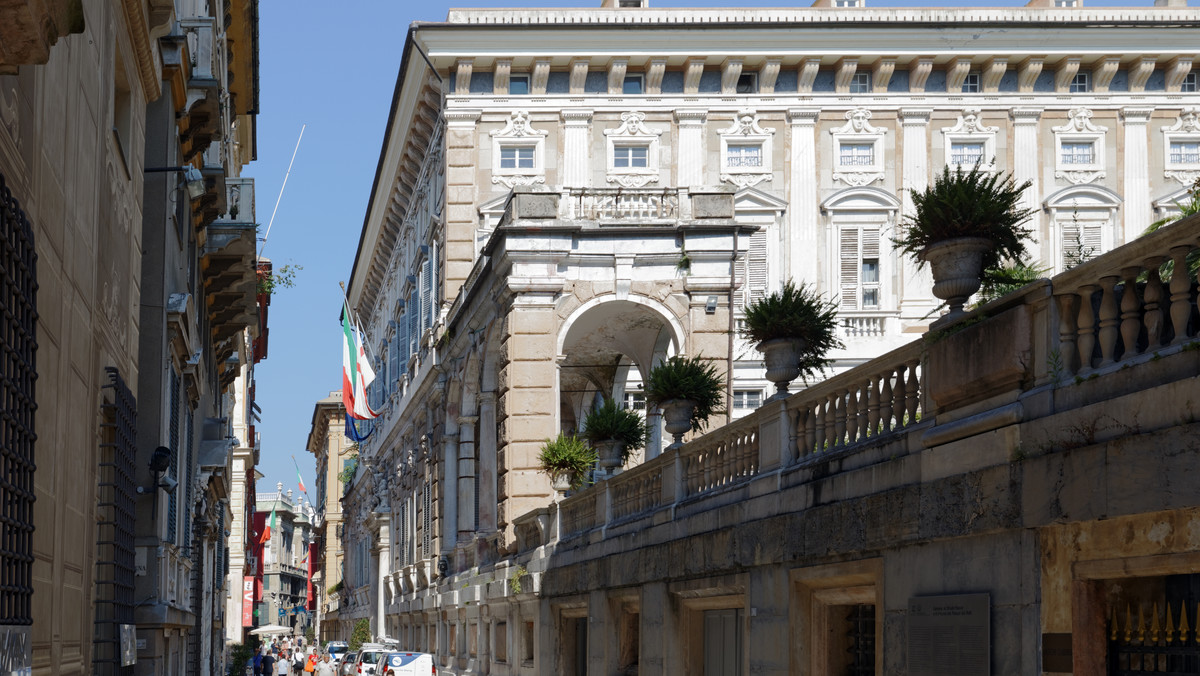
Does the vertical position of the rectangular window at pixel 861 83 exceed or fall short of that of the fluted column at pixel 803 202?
it exceeds it

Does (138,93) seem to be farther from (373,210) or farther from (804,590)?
(373,210)

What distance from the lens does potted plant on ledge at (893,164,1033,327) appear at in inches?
449

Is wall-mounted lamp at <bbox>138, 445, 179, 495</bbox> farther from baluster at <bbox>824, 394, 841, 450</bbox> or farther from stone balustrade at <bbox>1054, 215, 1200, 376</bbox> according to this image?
stone balustrade at <bbox>1054, 215, 1200, 376</bbox>

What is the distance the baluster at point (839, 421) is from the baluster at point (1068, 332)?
3.82m

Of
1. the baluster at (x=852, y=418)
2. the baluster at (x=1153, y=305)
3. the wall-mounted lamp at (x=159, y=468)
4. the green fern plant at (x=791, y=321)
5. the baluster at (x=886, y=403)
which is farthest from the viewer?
the wall-mounted lamp at (x=159, y=468)

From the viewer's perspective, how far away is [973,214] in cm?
1141

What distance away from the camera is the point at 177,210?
832 inches

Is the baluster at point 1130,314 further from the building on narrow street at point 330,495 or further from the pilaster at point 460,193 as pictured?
the building on narrow street at point 330,495

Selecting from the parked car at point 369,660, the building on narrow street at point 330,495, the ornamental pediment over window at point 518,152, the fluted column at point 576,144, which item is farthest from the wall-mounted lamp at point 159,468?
the building on narrow street at point 330,495

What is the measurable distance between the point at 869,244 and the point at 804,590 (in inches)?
1128

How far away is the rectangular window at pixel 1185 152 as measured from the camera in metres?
42.6

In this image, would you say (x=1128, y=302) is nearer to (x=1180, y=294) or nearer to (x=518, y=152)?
(x=1180, y=294)

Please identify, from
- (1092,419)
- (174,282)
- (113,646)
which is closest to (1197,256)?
(1092,419)

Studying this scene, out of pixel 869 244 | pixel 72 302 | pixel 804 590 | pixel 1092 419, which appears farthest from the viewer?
pixel 869 244
